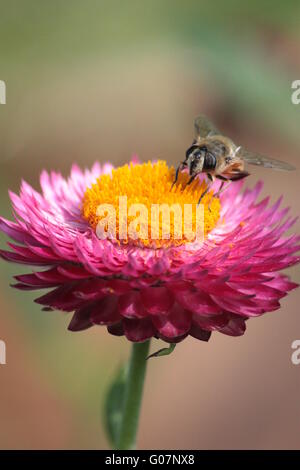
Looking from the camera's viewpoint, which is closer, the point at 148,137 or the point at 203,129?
the point at 203,129

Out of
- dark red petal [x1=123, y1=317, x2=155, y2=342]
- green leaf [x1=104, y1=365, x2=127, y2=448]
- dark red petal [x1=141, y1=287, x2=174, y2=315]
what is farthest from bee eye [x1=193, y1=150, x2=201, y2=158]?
green leaf [x1=104, y1=365, x2=127, y2=448]

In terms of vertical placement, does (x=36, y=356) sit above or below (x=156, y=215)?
below

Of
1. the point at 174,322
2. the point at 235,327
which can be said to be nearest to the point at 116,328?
the point at 174,322

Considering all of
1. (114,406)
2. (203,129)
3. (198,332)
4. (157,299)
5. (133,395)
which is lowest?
(114,406)

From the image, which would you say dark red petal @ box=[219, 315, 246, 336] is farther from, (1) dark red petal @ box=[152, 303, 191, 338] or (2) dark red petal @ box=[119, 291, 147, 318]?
(2) dark red petal @ box=[119, 291, 147, 318]

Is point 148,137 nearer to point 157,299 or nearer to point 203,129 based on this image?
point 203,129

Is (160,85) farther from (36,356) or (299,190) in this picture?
(36,356)

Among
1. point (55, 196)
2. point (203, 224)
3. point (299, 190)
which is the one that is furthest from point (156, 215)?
point (299, 190)
